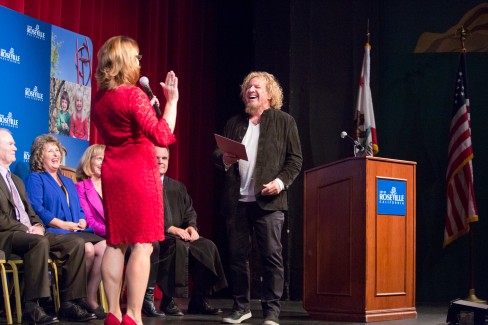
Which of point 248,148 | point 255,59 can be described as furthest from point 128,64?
point 255,59

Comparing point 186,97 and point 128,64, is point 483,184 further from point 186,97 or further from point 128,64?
point 128,64

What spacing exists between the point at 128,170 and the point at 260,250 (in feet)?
4.52

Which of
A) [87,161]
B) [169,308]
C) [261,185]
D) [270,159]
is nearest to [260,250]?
[261,185]

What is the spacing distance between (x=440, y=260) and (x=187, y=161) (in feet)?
8.37

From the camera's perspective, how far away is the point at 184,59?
7.73 metres

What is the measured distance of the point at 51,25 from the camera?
595cm

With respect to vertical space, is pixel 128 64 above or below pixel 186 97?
below

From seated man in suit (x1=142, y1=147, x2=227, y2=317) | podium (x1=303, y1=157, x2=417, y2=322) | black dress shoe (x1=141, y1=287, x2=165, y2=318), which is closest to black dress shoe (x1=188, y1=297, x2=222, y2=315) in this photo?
seated man in suit (x1=142, y1=147, x2=227, y2=317)

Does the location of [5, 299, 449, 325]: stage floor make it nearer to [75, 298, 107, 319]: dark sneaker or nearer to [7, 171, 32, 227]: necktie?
[75, 298, 107, 319]: dark sneaker

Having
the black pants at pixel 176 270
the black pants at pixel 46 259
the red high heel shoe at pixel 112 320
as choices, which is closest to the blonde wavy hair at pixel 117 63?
the red high heel shoe at pixel 112 320

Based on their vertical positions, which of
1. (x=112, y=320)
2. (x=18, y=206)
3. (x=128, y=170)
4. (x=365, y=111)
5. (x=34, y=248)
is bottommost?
(x=112, y=320)

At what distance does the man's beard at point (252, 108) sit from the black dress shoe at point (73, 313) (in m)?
1.56

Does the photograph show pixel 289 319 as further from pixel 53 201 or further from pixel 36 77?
pixel 36 77

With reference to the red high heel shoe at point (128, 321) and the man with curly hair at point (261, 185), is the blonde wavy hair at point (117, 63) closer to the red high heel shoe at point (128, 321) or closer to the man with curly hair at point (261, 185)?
the red high heel shoe at point (128, 321)
